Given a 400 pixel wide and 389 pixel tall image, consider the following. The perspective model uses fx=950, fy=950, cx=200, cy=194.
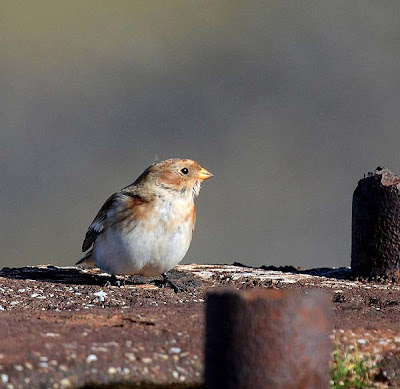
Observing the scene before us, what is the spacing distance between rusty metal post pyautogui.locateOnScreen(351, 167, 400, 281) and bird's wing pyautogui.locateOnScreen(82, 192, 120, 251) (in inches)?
77.1

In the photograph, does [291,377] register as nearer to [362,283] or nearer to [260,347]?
[260,347]

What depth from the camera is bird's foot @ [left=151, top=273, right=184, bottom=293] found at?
21.0 feet

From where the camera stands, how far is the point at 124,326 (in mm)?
4164

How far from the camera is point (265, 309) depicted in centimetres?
300

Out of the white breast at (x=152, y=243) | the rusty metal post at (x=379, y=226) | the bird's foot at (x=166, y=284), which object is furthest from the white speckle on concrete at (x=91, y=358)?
the rusty metal post at (x=379, y=226)

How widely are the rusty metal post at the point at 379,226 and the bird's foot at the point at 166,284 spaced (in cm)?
160

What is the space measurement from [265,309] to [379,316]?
7.25 ft

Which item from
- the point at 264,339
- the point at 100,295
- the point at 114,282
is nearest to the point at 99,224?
the point at 114,282

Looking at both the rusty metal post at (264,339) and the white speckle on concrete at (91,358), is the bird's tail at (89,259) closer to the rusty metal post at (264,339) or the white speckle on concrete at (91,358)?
the white speckle on concrete at (91,358)

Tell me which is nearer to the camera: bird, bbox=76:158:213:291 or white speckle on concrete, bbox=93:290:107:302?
white speckle on concrete, bbox=93:290:107:302

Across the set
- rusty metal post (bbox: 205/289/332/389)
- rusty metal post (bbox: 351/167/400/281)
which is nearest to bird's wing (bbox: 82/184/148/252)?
rusty metal post (bbox: 351/167/400/281)

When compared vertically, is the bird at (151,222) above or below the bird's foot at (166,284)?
above

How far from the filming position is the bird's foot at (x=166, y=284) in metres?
6.39

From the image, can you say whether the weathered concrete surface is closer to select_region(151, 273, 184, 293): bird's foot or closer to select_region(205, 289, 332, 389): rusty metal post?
select_region(151, 273, 184, 293): bird's foot
